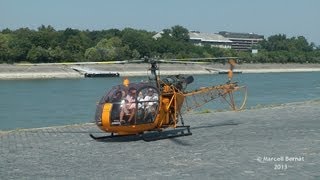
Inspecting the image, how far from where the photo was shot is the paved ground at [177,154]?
23.7ft

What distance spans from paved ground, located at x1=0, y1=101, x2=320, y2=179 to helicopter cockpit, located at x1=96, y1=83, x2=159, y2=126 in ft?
1.36

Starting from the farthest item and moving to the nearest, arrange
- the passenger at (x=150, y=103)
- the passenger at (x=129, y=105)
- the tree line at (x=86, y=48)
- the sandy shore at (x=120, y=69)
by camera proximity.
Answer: the tree line at (x=86, y=48)
the sandy shore at (x=120, y=69)
the passenger at (x=150, y=103)
the passenger at (x=129, y=105)

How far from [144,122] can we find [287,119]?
448 centimetres

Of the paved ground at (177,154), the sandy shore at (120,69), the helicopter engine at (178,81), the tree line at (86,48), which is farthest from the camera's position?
the tree line at (86,48)

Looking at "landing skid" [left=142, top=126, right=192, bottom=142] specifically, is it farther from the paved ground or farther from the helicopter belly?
the helicopter belly

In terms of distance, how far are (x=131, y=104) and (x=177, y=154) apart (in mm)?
1680

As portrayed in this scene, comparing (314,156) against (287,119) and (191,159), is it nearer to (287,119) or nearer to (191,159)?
(191,159)

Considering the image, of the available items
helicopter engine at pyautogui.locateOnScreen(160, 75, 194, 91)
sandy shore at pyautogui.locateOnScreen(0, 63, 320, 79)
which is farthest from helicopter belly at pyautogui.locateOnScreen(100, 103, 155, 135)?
sandy shore at pyautogui.locateOnScreen(0, 63, 320, 79)

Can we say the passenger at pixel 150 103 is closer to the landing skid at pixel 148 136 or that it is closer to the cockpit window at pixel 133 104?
the cockpit window at pixel 133 104

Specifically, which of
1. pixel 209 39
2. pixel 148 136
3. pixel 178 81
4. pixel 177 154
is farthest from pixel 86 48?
pixel 177 154

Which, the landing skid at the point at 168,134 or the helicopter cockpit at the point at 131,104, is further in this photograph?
the landing skid at the point at 168,134

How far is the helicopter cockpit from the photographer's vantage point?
990 centimetres

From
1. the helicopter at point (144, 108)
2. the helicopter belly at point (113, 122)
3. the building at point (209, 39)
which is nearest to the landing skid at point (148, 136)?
the helicopter at point (144, 108)

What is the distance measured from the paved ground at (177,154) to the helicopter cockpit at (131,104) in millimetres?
415
